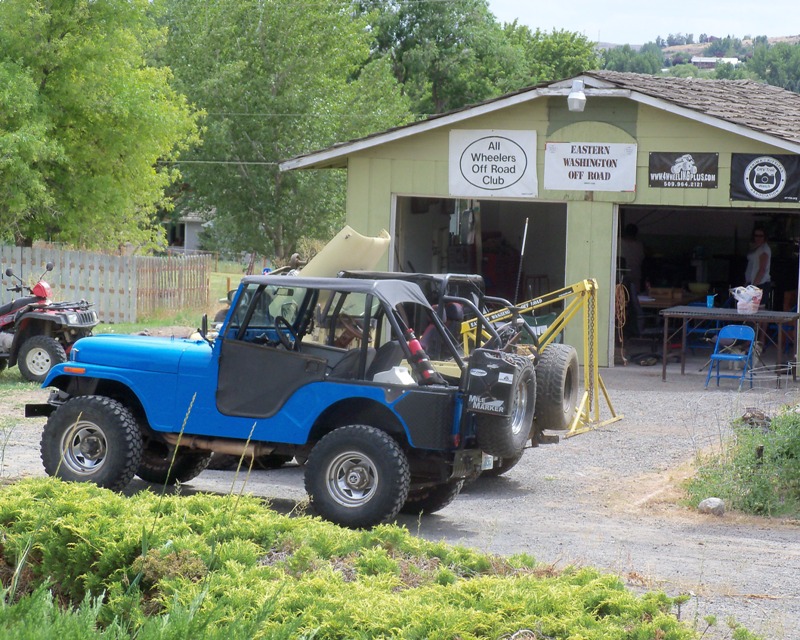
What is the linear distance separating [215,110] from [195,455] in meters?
26.4

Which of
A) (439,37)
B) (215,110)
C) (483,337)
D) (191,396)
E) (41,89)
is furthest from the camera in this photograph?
(439,37)

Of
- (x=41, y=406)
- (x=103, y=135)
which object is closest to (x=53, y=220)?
(x=103, y=135)

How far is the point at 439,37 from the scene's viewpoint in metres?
56.7

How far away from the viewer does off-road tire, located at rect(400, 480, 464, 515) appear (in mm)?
8805

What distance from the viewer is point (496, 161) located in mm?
18672

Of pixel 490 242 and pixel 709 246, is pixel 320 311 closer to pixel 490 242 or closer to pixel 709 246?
pixel 490 242

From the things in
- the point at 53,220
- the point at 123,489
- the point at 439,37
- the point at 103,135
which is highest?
the point at 439,37

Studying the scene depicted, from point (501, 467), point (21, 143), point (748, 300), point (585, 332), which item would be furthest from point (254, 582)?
point (21, 143)

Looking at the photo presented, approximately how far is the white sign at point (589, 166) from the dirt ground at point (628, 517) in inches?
198

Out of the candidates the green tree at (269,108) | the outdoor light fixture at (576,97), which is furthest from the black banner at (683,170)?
the green tree at (269,108)

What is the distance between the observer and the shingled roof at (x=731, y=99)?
1770 cm

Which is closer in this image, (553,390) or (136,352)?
(136,352)

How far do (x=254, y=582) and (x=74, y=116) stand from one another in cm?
2115

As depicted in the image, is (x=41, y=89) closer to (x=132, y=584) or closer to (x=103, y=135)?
(x=103, y=135)
